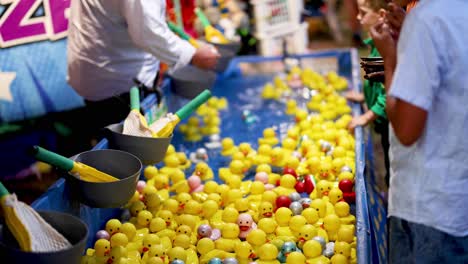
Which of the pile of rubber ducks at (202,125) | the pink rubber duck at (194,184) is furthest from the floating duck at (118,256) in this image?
the pile of rubber ducks at (202,125)

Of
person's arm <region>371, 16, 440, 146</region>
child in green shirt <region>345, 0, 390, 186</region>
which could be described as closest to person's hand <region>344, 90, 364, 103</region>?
child in green shirt <region>345, 0, 390, 186</region>

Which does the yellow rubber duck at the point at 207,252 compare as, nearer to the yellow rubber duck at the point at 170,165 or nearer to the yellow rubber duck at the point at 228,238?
the yellow rubber duck at the point at 228,238

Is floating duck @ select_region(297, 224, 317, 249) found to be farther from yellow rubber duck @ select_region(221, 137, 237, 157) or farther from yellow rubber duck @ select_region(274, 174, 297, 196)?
yellow rubber duck @ select_region(221, 137, 237, 157)

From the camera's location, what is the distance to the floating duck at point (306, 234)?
199 centimetres

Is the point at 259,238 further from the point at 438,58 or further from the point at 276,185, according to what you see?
the point at 438,58

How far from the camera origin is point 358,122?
107 inches

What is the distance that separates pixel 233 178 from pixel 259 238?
1.50 feet

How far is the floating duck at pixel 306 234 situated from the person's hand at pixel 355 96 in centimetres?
129

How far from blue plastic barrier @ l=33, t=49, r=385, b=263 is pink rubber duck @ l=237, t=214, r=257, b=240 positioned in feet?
1.30

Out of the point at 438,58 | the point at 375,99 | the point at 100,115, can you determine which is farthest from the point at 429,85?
the point at 100,115

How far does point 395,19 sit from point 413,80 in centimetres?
25

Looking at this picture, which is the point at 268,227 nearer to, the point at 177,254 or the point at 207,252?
the point at 207,252

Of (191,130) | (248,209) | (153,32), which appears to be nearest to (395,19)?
(248,209)

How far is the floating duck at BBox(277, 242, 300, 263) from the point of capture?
1.92m
